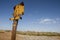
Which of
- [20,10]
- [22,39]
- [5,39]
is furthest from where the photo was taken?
[22,39]

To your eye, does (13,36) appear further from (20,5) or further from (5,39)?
(5,39)

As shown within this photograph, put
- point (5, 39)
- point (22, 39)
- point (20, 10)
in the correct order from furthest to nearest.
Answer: point (22, 39), point (5, 39), point (20, 10)

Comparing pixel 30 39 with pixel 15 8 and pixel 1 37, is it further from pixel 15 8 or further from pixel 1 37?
pixel 15 8

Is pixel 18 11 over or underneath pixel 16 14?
over

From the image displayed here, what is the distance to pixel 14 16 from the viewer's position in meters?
5.62

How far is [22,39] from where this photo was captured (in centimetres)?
2017

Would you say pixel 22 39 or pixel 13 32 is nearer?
pixel 13 32

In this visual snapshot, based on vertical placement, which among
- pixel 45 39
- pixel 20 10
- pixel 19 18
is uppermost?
pixel 20 10

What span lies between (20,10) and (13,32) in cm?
96

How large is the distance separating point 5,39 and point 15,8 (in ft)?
45.3

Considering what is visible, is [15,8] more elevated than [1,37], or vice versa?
[15,8]

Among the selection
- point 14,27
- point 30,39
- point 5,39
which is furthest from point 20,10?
point 30,39

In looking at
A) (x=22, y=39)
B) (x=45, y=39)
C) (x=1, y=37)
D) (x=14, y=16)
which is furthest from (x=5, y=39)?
(x=14, y=16)

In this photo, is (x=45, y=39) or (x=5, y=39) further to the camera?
(x=45, y=39)
